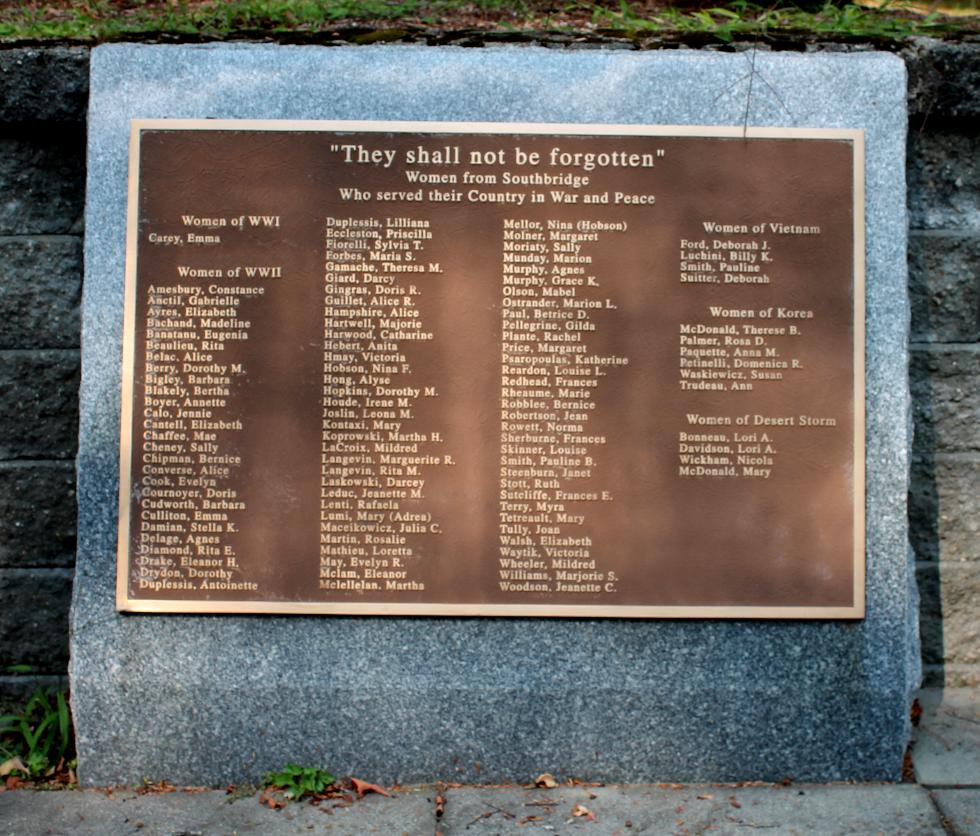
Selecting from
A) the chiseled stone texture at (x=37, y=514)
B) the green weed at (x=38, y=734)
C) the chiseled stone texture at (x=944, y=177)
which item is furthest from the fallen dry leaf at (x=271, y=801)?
the chiseled stone texture at (x=944, y=177)

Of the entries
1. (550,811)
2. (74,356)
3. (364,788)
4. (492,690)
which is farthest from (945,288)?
(74,356)

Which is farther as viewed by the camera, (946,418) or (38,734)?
(946,418)

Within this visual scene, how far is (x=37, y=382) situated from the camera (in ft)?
15.4

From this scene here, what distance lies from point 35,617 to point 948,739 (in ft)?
14.9

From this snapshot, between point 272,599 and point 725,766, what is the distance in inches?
84.6

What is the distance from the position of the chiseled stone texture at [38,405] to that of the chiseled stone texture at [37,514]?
0.08 m

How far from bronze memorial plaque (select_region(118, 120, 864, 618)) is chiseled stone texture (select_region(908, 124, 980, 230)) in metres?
0.86

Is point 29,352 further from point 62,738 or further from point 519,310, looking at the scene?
point 519,310

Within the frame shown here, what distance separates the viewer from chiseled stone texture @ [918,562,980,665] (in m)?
4.77

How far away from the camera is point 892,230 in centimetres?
421

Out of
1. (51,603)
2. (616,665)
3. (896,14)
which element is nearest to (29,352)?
(51,603)

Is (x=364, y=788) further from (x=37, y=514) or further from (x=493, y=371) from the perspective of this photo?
(x=37, y=514)

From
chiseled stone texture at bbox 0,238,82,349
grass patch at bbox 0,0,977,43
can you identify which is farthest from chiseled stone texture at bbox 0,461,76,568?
grass patch at bbox 0,0,977,43

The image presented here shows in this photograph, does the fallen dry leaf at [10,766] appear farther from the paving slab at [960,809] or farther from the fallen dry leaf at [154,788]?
the paving slab at [960,809]
